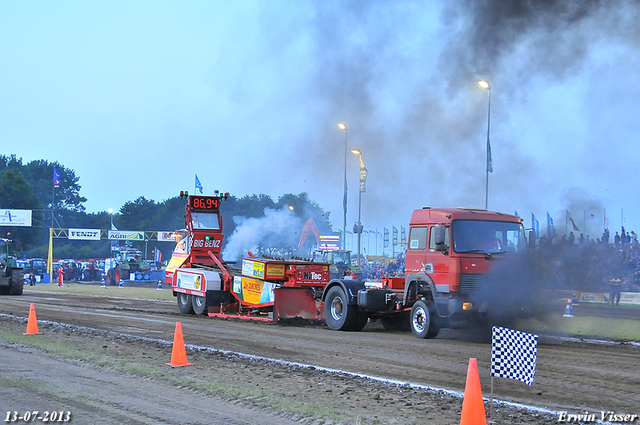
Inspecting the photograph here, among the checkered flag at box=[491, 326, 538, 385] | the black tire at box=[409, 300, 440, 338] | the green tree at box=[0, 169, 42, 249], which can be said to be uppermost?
the green tree at box=[0, 169, 42, 249]

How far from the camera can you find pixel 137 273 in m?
48.0

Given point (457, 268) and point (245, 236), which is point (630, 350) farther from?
point (245, 236)

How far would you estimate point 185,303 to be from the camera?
19.9m

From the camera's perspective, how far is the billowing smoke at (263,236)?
76.2 feet

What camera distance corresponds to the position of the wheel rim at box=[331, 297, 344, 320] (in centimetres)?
1545

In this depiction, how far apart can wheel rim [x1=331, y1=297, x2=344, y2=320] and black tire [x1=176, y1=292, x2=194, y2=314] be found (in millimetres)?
5840

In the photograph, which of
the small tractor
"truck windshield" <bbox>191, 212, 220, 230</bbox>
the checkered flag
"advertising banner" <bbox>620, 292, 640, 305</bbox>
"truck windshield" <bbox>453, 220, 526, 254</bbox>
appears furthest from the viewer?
the small tractor

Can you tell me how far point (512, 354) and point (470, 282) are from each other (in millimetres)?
6725

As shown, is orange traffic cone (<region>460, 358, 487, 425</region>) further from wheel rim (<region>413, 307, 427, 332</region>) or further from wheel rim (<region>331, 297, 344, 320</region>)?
wheel rim (<region>331, 297, 344, 320</region>)

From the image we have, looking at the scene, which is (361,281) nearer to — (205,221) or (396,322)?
(396,322)

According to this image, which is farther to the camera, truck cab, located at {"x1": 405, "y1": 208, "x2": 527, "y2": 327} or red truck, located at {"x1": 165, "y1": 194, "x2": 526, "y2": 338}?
red truck, located at {"x1": 165, "y1": 194, "x2": 526, "y2": 338}

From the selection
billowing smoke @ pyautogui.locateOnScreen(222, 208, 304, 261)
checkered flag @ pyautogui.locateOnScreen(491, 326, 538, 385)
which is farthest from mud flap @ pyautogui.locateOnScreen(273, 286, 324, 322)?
checkered flag @ pyautogui.locateOnScreen(491, 326, 538, 385)

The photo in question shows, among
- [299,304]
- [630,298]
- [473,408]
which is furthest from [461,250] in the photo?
[630,298]

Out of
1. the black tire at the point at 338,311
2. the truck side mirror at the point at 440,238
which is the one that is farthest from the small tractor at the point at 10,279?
the truck side mirror at the point at 440,238
